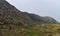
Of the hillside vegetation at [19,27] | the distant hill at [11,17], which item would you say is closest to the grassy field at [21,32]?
the hillside vegetation at [19,27]

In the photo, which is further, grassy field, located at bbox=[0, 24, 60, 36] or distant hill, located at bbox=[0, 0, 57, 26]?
distant hill, located at bbox=[0, 0, 57, 26]

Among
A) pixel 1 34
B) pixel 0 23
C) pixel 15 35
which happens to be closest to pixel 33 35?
pixel 15 35

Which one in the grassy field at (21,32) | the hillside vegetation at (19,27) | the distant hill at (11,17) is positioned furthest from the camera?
the distant hill at (11,17)

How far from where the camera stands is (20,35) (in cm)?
3388

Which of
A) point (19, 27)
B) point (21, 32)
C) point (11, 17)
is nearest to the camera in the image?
point (21, 32)

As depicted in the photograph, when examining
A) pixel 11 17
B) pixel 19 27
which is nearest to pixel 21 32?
pixel 19 27

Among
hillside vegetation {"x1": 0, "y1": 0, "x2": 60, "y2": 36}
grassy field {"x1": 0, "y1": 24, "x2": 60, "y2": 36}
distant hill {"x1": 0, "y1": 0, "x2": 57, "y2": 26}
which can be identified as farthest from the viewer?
distant hill {"x1": 0, "y1": 0, "x2": 57, "y2": 26}

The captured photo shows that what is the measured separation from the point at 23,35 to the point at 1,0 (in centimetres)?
3825

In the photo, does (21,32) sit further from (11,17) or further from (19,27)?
(11,17)

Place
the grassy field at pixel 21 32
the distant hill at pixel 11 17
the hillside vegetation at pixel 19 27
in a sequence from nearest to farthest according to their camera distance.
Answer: the grassy field at pixel 21 32, the hillside vegetation at pixel 19 27, the distant hill at pixel 11 17

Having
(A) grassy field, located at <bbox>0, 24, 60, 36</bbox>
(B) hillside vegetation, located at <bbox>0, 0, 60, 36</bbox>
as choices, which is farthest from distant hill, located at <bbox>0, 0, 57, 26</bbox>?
(A) grassy field, located at <bbox>0, 24, 60, 36</bbox>

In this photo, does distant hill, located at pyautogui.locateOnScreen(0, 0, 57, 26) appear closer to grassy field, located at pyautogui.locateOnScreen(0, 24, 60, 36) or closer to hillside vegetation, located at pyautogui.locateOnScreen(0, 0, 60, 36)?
hillside vegetation, located at pyautogui.locateOnScreen(0, 0, 60, 36)

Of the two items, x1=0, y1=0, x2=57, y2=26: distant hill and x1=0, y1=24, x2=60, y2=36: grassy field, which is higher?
x1=0, y1=0, x2=57, y2=26: distant hill

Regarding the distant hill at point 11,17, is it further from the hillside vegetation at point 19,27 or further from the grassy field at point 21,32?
the grassy field at point 21,32
